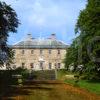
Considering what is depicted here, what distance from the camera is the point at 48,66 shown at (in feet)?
400

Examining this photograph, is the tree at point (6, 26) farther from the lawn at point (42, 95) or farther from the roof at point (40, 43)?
the roof at point (40, 43)

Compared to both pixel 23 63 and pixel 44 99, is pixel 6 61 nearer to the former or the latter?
pixel 44 99

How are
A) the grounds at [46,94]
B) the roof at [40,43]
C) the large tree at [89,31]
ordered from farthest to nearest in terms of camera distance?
the roof at [40,43] < the large tree at [89,31] < the grounds at [46,94]

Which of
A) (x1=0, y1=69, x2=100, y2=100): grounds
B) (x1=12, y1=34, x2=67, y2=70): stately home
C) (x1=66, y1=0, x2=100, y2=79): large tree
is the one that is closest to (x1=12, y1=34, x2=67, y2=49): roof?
(x1=12, y1=34, x2=67, y2=70): stately home

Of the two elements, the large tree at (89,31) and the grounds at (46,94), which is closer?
the grounds at (46,94)

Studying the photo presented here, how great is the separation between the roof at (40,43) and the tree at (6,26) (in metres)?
66.1

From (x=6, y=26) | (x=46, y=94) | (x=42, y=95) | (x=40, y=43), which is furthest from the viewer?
(x=40, y=43)

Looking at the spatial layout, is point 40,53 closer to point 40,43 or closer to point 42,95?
point 40,43

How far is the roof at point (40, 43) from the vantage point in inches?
4751

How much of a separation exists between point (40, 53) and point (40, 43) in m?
3.15

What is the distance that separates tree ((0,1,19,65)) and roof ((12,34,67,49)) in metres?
66.1

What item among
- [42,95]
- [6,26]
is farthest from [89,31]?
[42,95]

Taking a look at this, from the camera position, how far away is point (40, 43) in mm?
122438

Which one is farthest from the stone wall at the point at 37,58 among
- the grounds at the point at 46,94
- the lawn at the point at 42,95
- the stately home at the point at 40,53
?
the lawn at the point at 42,95
